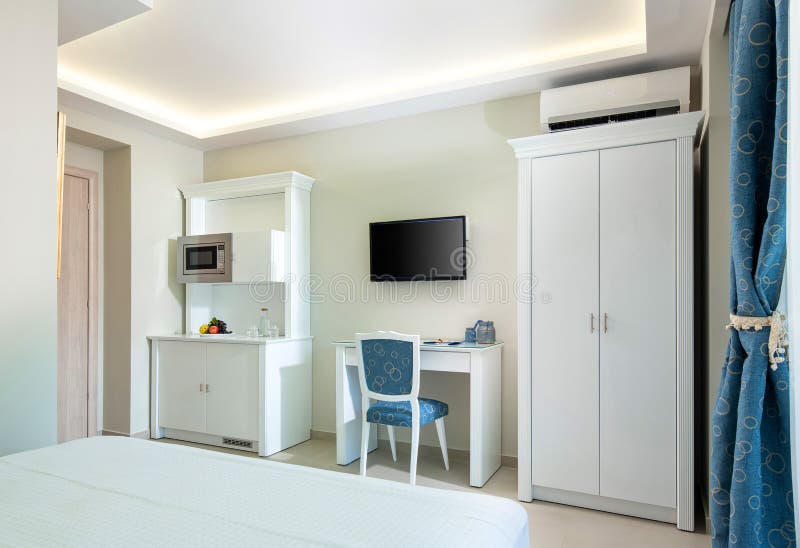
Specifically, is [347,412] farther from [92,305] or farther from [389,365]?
[92,305]

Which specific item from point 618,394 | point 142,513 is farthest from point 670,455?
point 142,513

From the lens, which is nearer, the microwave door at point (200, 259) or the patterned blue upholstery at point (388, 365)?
the patterned blue upholstery at point (388, 365)

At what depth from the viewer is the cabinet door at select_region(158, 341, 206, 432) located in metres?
4.13

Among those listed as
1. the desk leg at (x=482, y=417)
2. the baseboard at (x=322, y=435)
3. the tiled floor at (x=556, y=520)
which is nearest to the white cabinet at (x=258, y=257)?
the baseboard at (x=322, y=435)

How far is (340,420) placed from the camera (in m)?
3.64

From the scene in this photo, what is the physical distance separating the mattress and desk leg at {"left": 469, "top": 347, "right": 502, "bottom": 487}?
181 centimetres

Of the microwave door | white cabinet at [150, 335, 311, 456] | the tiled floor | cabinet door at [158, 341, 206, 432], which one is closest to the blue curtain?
the tiled floor

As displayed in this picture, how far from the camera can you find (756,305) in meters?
1.58

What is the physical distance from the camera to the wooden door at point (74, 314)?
13.3ft

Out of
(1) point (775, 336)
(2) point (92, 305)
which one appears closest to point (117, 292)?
(2) point (92, 305)

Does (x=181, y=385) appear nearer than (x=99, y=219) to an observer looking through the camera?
Yes

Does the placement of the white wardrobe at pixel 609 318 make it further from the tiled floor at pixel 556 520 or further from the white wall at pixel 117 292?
the white wall at pixel 117 292

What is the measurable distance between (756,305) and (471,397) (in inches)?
74.7

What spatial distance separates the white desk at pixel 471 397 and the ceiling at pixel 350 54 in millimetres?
1771
